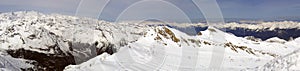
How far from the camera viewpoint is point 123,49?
138 ft

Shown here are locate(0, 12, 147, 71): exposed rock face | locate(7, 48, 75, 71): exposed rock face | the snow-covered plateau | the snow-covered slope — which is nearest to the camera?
the snow-covered slope

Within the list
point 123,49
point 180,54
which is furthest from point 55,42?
point 123,49

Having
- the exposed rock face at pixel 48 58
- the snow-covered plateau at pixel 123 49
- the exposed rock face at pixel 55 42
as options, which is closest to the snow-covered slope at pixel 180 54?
the snow-covered plateau at pixel 123 49

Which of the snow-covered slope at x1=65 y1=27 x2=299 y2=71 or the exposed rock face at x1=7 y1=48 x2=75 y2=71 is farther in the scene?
the exposed rock face at x1=7 y1=48 x2=75 y2=71

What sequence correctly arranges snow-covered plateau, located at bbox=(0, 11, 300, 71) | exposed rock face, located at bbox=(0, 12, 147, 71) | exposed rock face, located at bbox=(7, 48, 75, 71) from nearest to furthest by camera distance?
1. snow-covered plateau, located at bbox=(0, 11, 300, 71)
2. exposed rock face, located at bbox=(7, 48, 75, 71)
3. exposed rock face, located at bbox=(0, 12, 147, 71)

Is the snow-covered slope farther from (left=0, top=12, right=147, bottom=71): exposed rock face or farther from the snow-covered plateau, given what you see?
(left=0, top=12, right=147, bottom=71): exposed rock face

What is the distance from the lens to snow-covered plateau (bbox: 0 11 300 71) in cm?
3644

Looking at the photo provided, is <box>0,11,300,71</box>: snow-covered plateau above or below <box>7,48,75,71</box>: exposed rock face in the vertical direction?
above

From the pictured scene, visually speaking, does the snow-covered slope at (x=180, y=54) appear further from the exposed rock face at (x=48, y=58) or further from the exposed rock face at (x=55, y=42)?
the exposed rock face at (x=48, y=58)

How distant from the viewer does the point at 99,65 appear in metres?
30.6

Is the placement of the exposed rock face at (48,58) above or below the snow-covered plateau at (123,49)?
below

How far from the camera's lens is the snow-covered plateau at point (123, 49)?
36.4 m

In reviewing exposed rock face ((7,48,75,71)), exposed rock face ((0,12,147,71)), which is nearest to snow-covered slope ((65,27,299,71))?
exposed rock face ((0,12,147,71))

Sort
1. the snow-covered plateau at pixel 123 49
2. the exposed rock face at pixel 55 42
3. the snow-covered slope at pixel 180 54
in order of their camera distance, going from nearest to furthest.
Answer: the snow-covered slope at pixel 180 54 < the snow-covered plateau at pixel 123 49 < the exposed rock face at pixel 55 42
